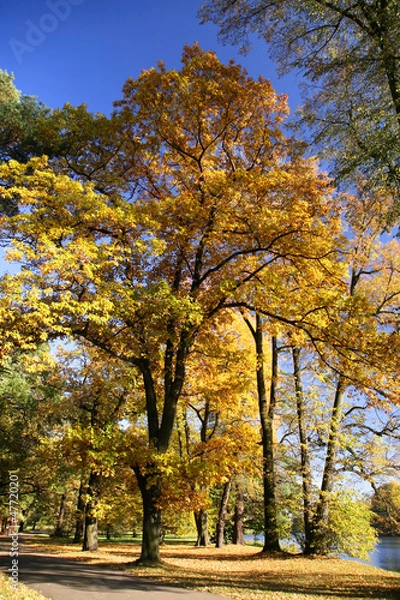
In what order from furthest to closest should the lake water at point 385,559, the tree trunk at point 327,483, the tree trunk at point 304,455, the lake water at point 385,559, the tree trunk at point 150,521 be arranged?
the lake water at point 385,559 → the lake water at point 385,559 → the tree trunk at point 304,455 → the tree trunk at point 327,483 → the tree trunk at point 150,521

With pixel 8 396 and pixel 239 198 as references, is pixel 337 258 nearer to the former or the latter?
pixel 239 198

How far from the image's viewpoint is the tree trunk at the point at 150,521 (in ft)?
34.1

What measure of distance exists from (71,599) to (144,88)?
1158 centimetres

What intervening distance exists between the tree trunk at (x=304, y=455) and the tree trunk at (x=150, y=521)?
6072 millimetres

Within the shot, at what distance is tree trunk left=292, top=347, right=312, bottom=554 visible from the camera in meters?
14.4

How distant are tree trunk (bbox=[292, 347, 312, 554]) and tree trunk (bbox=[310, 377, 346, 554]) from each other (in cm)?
29

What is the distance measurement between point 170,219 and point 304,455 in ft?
33.8

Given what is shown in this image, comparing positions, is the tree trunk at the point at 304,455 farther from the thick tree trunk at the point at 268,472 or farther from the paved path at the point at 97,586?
the paved path at the point at 97,586

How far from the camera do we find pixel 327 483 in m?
14.4

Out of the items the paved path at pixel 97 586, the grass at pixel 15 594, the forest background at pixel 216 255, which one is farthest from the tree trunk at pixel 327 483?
the grass at pixel 15 594

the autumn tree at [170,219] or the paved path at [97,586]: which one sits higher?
the autumn tree at [170,219]

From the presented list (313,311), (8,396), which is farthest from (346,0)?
(8,396)

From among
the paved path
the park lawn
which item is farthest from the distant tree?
the paved path

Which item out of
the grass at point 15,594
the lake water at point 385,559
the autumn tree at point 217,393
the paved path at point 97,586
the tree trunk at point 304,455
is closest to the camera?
the grass at point 15,594
